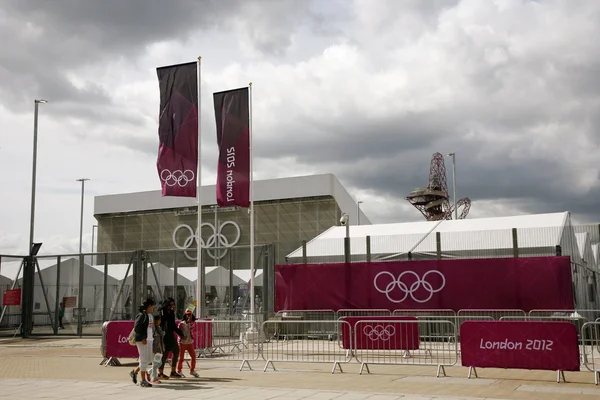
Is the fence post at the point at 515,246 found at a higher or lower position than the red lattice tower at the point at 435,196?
lower

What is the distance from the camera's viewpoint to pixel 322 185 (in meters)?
56.8

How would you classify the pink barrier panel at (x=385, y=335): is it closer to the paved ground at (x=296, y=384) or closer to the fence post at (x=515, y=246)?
the paved ground at (x=296, y=384)

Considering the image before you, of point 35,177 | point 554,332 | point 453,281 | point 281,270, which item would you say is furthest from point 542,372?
point 35,177

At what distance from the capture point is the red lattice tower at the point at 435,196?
64.2 metres

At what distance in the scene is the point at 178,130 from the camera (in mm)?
20766

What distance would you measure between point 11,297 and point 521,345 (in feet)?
77.8

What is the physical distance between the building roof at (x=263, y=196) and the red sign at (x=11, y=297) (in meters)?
26.9

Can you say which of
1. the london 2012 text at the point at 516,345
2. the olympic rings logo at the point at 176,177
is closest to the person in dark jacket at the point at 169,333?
the london 2012 text at the point at 516,345

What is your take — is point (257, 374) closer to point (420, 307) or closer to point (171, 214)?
point (420, 307)

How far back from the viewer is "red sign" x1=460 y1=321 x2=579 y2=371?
39.8ft

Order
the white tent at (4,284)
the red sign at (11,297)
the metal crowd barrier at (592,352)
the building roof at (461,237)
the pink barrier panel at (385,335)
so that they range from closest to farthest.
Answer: the metal crowd barrier at (592,352), the pink barrier panel at (385,335), the building roof at (461,237), the red sign at (11,297), the white tent at (4,284)

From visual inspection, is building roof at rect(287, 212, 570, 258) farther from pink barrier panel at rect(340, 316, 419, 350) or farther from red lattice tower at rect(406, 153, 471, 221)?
red lattice tower at rect(406, 153, 471, 221)

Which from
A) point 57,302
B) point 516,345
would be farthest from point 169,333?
point 57,302

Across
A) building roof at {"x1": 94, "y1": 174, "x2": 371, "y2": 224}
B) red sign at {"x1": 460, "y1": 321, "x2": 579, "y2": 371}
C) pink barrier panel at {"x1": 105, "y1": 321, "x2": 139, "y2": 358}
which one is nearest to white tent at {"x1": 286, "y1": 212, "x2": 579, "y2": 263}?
red sign at {"x1": 460, "y1": 321, "x2": 579, "y2": 371}
